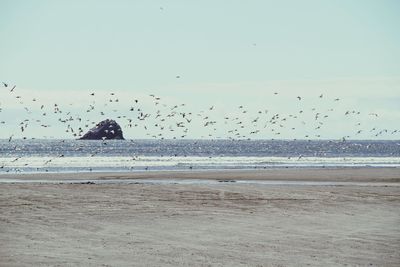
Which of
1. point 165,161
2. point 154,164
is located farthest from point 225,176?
point 165,161

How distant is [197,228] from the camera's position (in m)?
18.4

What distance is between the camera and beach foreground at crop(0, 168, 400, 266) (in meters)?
13.9

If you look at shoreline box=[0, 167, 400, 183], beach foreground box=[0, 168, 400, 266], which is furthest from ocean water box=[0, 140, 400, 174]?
beach foreground box=[0, 168, 400, 266]

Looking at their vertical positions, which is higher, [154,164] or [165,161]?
[154,164]

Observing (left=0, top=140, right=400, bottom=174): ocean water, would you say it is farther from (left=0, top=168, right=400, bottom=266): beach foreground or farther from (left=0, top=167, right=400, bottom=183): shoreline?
(left=0, top=168, right=400, bottom=266): beach foreground

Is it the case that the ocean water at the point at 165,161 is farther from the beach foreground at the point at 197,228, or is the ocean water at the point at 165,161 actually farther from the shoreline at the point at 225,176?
the beach foreground at the point at 197,228

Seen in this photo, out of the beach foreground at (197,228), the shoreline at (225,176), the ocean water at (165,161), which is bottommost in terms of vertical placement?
the ocean water at (165,161)

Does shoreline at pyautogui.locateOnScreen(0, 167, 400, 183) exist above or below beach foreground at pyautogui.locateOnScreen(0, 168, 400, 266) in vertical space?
below

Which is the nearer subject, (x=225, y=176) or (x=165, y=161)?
(x=225, y=176)

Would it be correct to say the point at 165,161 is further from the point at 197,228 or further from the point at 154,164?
the point at 197,228

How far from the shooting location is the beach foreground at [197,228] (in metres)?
13.9

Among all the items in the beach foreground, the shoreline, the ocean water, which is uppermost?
the beach foreground

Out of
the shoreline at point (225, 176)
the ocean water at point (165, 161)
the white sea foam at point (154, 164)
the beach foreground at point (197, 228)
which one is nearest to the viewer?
the beach foreground at point (197, 228)

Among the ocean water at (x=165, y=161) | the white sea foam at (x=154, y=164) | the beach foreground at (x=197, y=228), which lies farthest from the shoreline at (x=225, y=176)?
the beach foreground at (x=197, y=228)
